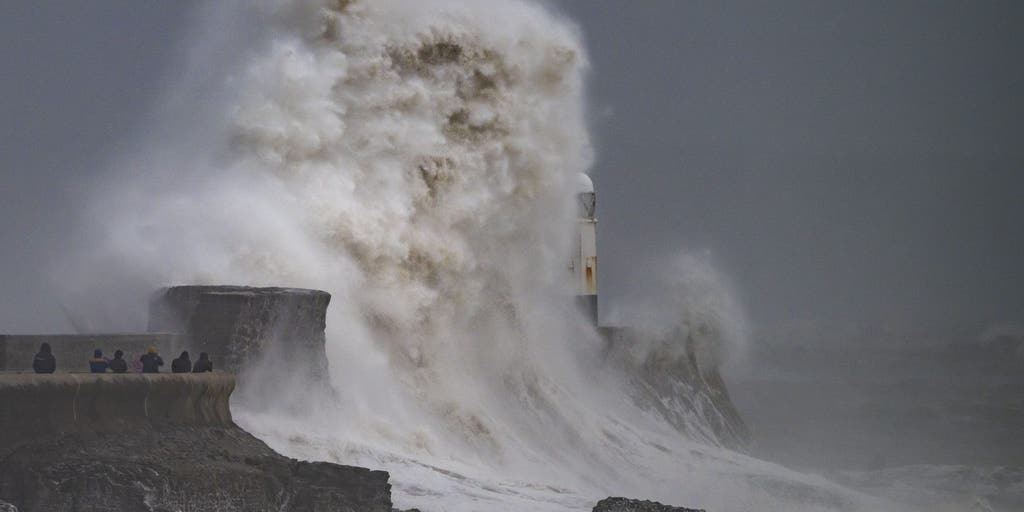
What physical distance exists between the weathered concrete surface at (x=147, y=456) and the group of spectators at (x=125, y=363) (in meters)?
0.19

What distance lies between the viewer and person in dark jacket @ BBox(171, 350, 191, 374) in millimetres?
14648

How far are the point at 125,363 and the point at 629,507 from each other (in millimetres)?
4528

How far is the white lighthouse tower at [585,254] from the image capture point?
95.2ft

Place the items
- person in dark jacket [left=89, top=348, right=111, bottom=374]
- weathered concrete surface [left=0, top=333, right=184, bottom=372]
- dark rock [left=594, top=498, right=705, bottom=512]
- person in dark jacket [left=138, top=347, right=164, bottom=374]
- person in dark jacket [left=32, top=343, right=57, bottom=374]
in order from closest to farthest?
1. person in dark jacket [left=32, top=343, right=57, bottom=374]
2. person in dark jacket [left=89, top=348, right=111, bottom=374]
3. weathered concrete surface [left=0, top=333, right=184, bottom=372]
4. person in dark jacket [left=138, top=347, right=164, bottom=374]
5. dark rock [left=594, top=498, right=705, bottom=512]

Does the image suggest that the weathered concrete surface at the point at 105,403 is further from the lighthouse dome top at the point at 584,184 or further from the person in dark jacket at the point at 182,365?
the lighthouse dome top at the point at 584,184

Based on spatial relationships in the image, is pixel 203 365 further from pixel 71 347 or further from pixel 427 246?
pixel 427 246

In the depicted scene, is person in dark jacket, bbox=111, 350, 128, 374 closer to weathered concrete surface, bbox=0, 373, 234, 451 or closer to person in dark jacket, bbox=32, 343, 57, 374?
weathered concrete surface, bbox=0, 373, 234, 451

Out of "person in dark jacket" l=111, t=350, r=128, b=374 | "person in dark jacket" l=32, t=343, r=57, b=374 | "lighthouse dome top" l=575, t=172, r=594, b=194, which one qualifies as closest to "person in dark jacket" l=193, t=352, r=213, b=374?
"person in dark jacket" l=111, t=350, r=128, b=374

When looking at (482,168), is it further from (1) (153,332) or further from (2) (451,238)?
(1) (153,332)

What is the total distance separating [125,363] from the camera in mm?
14422

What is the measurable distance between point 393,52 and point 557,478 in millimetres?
5334

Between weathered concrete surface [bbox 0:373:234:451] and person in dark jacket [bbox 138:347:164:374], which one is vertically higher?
person in dark jacket [bbox 138:347:164:374]

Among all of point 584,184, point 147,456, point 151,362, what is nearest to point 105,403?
point 147,456

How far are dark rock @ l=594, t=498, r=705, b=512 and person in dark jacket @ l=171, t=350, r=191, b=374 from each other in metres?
3.76
